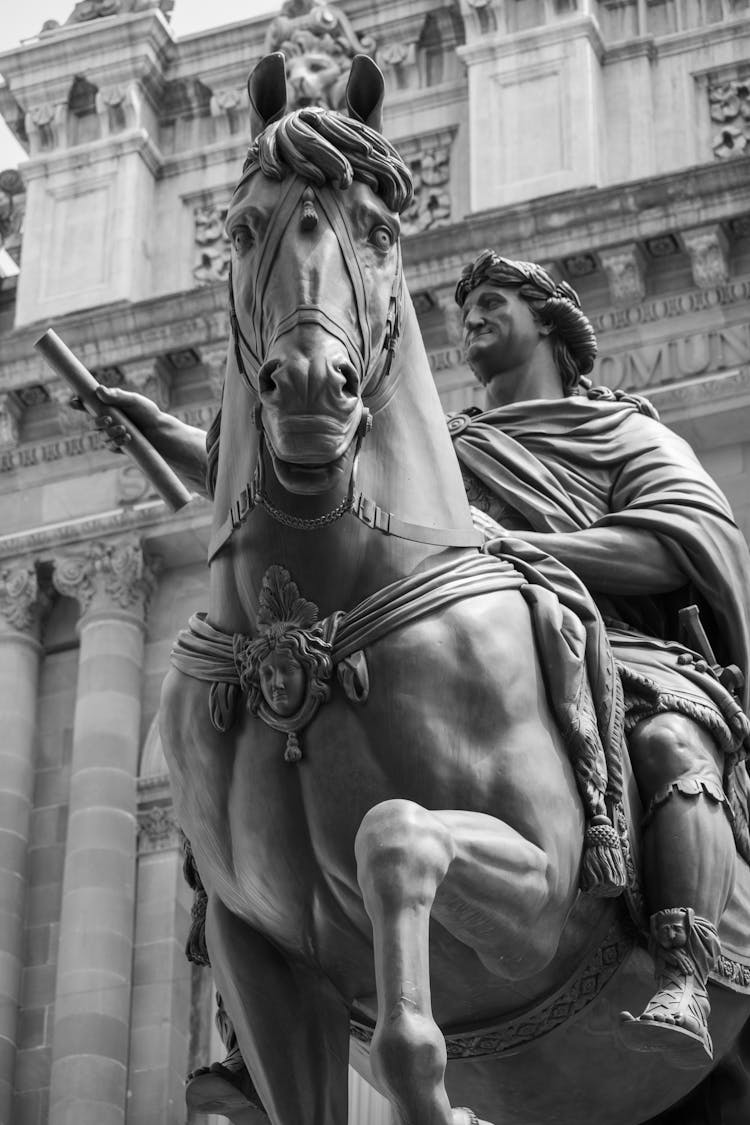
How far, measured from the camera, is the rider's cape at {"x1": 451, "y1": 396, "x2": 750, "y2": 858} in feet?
23.3

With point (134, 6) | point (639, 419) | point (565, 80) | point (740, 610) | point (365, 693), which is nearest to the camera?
point (365, 693)

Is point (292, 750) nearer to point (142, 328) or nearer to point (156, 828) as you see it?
point (156, 828)

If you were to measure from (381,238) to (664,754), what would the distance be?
1515mm

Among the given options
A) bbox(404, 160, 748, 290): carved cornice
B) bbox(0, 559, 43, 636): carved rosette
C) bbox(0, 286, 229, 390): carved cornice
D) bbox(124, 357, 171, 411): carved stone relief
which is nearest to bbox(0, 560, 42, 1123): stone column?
bbox(0, 559, 43, 636): carved rosette

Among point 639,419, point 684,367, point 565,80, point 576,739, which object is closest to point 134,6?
point 565,80

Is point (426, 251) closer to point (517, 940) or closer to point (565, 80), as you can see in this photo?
point (565, 80)

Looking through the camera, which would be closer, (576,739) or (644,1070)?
(576,739)

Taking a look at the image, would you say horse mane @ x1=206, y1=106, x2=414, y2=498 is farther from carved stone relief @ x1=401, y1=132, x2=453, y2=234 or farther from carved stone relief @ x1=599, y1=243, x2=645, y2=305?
carved stone relief @ x1=401, y1=132, x2=453, y2=234

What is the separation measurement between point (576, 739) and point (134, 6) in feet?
59.0

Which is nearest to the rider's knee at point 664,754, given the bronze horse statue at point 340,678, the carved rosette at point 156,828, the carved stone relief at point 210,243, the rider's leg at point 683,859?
the rider's leg at point 683,859

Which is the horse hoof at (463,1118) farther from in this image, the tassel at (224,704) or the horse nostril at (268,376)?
the horse nostril at (268,376)

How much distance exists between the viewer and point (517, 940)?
621 cm

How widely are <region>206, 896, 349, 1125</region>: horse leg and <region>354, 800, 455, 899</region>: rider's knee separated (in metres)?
0.63

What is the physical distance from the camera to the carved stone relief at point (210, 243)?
22172 millimetres
